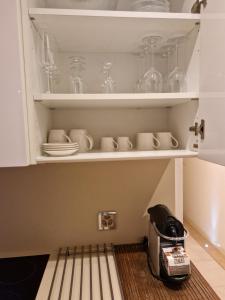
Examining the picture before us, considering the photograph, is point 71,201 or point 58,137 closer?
point 58,137

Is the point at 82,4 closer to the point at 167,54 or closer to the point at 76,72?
the point at 76,72

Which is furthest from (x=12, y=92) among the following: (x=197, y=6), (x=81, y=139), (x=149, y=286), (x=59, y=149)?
(x=149, y=286)

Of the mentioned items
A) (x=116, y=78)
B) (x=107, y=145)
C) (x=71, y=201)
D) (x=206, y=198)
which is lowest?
(x=206, y=198)

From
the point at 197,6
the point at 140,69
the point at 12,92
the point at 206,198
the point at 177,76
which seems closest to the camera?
the point at 12,92

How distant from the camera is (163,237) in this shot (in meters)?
0.86

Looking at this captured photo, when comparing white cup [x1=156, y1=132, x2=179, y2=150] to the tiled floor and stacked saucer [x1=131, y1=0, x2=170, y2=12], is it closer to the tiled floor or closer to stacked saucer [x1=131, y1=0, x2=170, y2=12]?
stacked saucer [x1=131, y1=0, x2=170, y2=12]

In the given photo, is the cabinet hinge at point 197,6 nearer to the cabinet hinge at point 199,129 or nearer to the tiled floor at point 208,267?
the cabinet hinge at point 199,129

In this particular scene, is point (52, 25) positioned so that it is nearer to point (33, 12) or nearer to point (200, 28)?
point (33, 12)

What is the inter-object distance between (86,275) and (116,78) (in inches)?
33.9

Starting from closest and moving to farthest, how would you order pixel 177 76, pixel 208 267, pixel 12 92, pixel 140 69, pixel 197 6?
pixel 12 92
pixel 197 6
pixel 177 76
pixel 140 69
pixel 208 267

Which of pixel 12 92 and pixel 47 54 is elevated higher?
pixel 47 54

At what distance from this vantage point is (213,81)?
0.69 metres

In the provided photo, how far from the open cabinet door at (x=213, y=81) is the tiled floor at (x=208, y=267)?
118cm

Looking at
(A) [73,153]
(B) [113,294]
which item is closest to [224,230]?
(B) [113,294]
